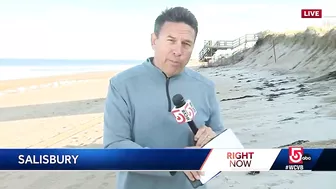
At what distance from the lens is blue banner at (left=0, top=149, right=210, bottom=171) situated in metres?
0.89

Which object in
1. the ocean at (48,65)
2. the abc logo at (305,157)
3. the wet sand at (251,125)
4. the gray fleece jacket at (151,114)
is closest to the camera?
the gray fleece jacket at (151,114)

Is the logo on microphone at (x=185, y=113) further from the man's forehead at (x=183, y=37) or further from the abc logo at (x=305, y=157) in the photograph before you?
the abc logo at (x=305, y=157)

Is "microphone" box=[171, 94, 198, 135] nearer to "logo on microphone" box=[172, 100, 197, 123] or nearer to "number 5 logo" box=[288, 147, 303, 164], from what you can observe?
"logo on microphone" box=[172, 100, 197, 123]

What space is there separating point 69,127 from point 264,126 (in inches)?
35.1

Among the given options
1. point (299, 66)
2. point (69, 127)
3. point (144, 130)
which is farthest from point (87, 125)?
point (144, 130)

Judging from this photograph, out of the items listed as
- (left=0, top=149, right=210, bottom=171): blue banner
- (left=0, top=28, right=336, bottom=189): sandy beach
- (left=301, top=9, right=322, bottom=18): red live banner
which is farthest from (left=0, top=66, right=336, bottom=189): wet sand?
(left=0, top=149, right=210, bottom=171): blue banner

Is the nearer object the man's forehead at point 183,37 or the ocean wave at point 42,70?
the man's forehead at point 183,37

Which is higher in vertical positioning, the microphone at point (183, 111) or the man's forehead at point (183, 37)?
the man's forehead at point (183, 37)

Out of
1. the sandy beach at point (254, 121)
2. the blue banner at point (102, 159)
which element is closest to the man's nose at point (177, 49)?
the blue banner at point (102, 159)

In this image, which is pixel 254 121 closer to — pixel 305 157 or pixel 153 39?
pixel 305 157

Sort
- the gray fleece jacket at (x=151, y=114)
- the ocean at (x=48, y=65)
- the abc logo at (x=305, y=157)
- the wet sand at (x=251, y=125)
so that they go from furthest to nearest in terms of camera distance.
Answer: the wet sand at (x=251, y=125), the ocean at (x=48, y=65), the abc logo at (x=305, y=157), the gray fleece jacket at (x=151, y=114)

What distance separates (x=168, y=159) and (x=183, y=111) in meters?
0.13

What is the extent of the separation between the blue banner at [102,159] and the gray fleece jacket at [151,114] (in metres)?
0.02

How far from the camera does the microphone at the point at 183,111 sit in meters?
0.82
